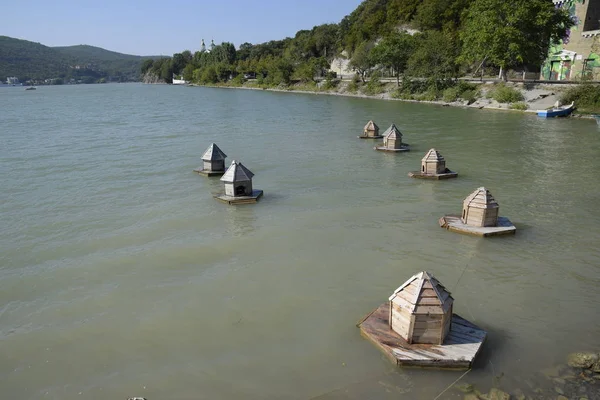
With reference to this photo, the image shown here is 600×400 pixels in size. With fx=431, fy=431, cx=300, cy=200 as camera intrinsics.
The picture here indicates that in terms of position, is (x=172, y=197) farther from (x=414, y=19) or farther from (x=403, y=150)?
(x=414, y=19)

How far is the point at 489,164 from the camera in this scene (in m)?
22.2

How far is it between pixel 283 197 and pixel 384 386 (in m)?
10.6

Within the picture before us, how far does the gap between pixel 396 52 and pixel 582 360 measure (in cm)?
7225

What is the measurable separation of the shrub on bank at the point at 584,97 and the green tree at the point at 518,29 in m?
7.67

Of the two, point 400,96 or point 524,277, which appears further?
point 400,96

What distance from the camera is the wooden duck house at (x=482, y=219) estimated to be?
40.8 ft

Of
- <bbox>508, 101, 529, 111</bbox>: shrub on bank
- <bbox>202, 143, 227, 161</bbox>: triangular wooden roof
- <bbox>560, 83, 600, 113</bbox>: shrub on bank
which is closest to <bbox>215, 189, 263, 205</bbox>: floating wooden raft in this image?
<bbox>202, 143, 227, 161</bbox>: triangular wooden roof

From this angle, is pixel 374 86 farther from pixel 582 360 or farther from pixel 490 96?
pixel 582 360

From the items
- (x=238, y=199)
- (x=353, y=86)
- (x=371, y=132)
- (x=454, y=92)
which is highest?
(x=353, y=86)

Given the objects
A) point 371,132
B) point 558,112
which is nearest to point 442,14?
point 558,112

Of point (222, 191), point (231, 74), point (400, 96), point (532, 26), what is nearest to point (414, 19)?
point (400, 96)

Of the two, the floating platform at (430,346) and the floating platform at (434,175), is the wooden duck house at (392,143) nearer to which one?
the floating platform at (434,175)

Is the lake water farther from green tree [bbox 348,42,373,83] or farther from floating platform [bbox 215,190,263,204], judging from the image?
green tree [bbox 348,42,373,83]

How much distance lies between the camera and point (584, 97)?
140 feet
